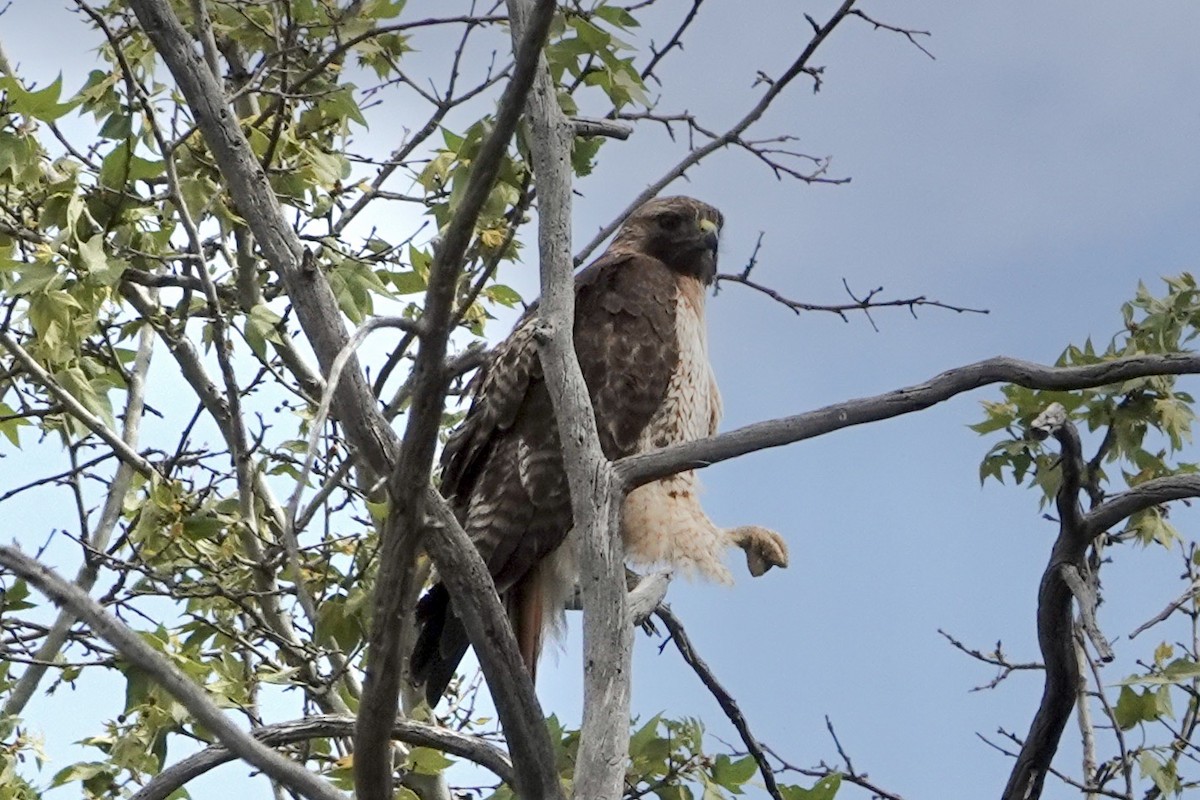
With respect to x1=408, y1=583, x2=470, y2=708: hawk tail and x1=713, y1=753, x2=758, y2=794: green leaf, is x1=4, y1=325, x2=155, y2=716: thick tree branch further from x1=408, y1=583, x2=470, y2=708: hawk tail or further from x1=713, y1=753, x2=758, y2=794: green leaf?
→ x1=713, y1=753, x2=758, y2=794: green leaf

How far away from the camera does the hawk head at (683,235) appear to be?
5.57 meters

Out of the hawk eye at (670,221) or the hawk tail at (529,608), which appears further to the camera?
the hawk eye at (670,221)

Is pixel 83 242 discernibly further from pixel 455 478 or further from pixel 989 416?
pixel 989 416

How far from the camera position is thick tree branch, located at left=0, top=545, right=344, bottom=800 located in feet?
7.40

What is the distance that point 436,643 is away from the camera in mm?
4141

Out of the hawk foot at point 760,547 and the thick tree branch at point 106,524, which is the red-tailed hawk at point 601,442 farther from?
the thick tree branch at point 106,524

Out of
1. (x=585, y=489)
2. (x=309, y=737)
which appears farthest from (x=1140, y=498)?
(x=309, y=737)

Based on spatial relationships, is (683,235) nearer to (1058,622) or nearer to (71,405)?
(71,405)

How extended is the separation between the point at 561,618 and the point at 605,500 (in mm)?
1668

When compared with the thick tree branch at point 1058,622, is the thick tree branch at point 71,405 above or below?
above

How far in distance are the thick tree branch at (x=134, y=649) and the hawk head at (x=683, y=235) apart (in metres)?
3.35

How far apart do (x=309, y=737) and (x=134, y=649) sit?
123 cm

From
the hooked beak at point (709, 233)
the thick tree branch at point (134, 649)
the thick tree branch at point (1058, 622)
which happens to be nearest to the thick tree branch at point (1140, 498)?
the thick tree branch at point (1058, 622)

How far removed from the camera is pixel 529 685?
2998 millimetres
